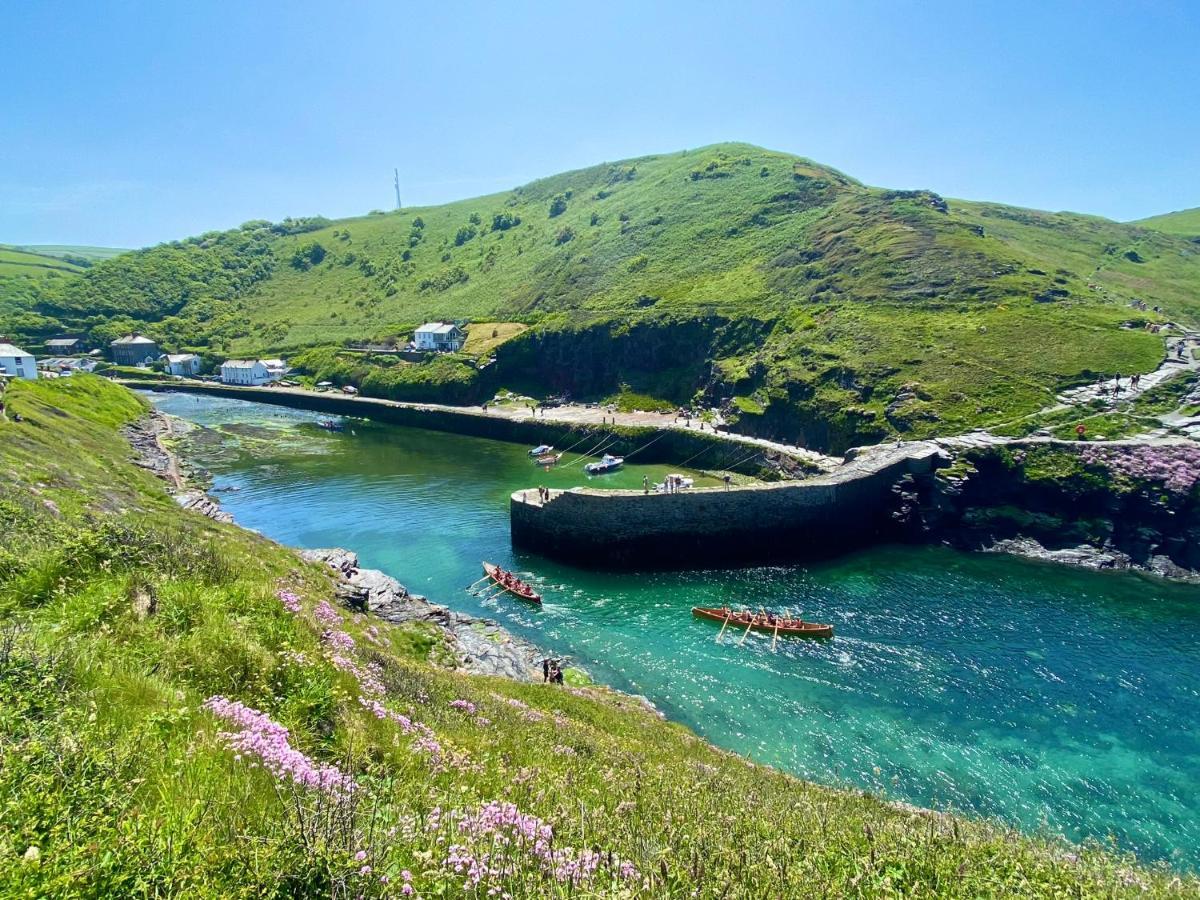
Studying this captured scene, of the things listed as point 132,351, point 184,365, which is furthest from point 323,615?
point 132,351

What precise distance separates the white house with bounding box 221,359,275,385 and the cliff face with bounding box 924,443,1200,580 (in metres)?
114

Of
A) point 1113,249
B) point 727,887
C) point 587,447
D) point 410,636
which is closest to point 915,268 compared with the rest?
point 587,447

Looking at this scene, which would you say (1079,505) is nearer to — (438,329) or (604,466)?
(604,466)

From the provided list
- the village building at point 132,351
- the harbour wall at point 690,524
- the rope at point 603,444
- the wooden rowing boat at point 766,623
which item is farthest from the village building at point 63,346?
the wooden rowing boat at point 766,623

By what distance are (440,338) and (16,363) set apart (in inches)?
2175

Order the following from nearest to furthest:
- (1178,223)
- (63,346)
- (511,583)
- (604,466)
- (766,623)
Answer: (766,623) < (511,583) < (604,466) < (63,346) < (1178,223)

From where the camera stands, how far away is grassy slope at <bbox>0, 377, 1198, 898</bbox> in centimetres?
414

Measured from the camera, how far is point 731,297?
8462 cm

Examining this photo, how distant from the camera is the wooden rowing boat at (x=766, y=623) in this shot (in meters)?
28.9

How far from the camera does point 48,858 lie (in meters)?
3.55

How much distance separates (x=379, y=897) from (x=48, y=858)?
201 centimetres

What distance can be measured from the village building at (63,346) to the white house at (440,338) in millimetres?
84081

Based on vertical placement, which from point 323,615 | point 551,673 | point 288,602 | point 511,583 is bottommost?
point 511,583

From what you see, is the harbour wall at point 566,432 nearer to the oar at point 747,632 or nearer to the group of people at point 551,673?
the oar at point 747,632
